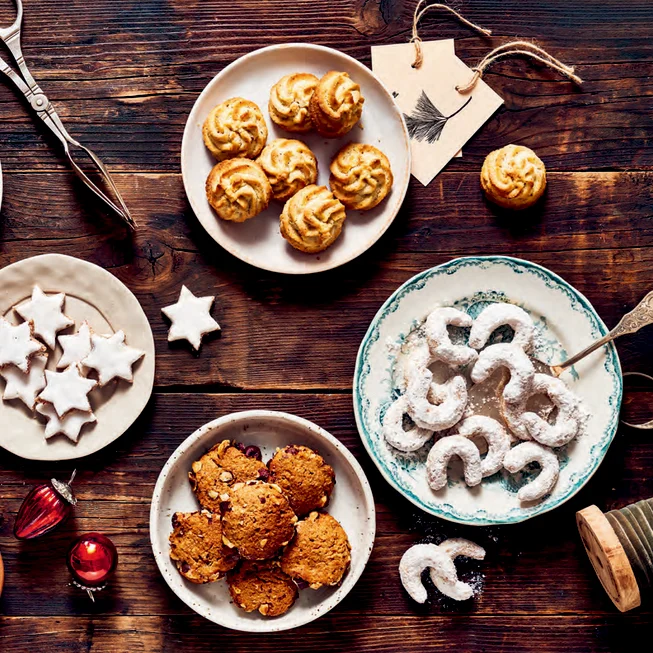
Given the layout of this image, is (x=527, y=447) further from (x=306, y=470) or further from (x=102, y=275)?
(x=102, y=275)

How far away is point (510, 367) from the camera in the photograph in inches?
70.8

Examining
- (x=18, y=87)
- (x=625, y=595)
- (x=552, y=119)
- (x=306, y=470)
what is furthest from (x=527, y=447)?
(x=18, y=87)

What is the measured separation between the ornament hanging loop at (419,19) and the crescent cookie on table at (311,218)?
1.50 feet

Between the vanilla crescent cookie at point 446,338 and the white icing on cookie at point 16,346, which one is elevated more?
the vanilla crescent cookie at point 446,338

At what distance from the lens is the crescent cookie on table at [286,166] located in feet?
5.86

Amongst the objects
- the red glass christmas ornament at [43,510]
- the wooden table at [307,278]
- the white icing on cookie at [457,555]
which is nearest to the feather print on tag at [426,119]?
the wooden table at [307,278]

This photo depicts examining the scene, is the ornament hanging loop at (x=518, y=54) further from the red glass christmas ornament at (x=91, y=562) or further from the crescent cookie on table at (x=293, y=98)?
the red glass christmas ornament at (x=91, y=562)

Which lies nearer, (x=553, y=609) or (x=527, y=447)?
(x=527, y=447)

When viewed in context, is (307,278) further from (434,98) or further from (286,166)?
(434,98)

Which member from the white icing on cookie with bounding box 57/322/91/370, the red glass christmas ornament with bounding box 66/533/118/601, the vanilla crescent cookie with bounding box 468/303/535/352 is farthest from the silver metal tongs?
the vanilla crescent cookie with bounding box 468/303/535/352

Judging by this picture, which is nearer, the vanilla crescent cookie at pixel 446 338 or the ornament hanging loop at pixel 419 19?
the vanilla crescent cookie at pixel 446 338

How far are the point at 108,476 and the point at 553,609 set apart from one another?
128 centimetres

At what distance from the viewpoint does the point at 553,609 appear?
76.7 inches

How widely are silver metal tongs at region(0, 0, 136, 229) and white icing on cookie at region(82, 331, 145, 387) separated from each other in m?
0.32
